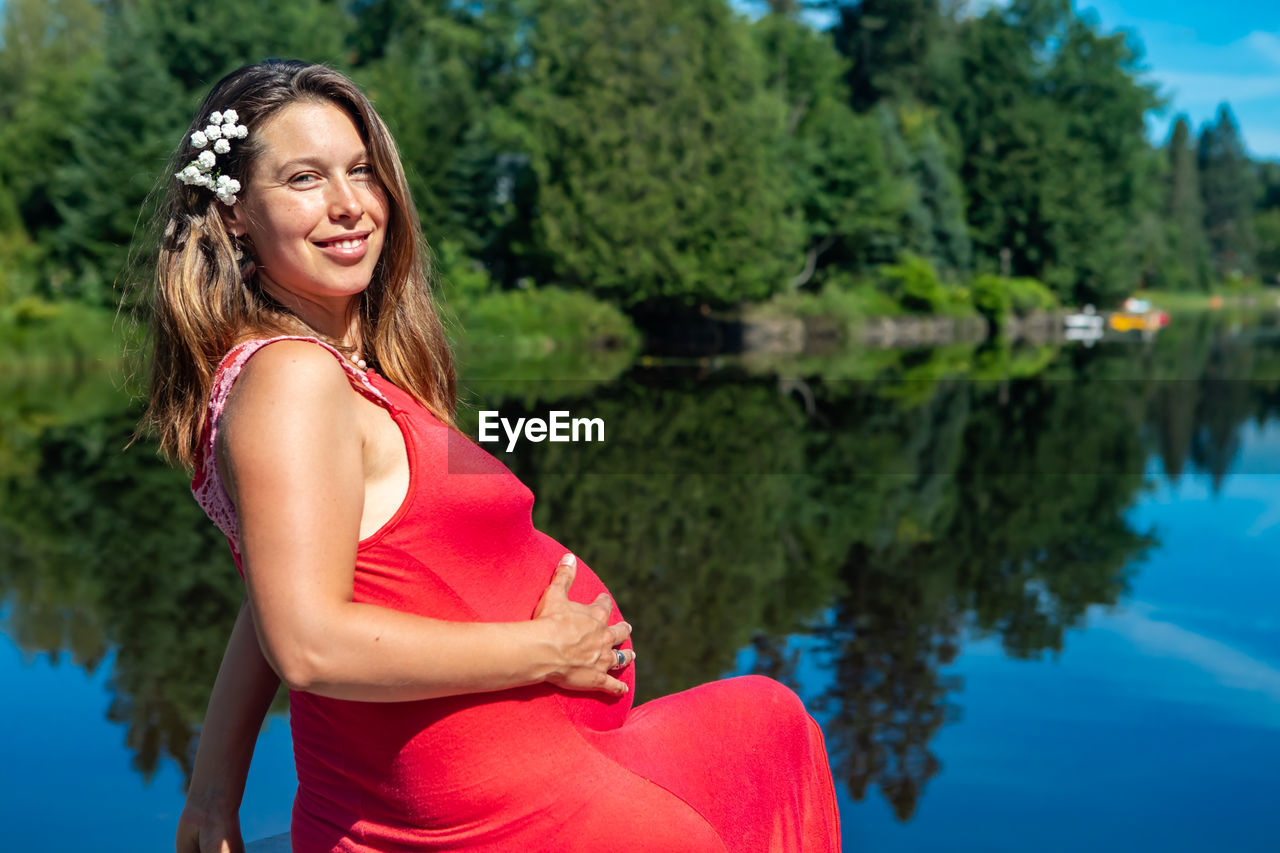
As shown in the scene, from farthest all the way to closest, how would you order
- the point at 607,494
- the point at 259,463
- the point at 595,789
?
the point at 607,494
the point at 595,789
the point at 259,463

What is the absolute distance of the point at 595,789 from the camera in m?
1.69

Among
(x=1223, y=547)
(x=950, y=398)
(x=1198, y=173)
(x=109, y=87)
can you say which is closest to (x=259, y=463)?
(x=1223, y=547)

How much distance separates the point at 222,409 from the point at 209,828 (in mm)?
793

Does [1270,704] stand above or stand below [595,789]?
below

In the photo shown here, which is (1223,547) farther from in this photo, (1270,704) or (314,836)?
(314,836)

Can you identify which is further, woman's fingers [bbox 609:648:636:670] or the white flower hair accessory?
woman's fingers [bbox 609:648:636:670]

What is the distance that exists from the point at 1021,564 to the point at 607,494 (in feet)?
12.8

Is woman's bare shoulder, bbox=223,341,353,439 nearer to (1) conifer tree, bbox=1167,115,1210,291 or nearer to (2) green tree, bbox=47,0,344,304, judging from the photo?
(2) green tree, bbox=47,0,344,304

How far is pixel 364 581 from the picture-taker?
1.59 metres

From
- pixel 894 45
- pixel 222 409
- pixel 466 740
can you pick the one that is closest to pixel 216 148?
pixel 222 409

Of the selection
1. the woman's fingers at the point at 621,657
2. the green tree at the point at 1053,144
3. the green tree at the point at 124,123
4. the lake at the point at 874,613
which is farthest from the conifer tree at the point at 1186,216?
the woman's fingers at the point at 621,657

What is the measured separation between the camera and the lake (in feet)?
14.7

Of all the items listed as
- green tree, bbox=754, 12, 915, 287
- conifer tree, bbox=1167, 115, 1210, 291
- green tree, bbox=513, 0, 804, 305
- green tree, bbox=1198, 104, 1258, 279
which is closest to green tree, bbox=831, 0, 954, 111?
green tree, bbox=754, 12, 915, 287

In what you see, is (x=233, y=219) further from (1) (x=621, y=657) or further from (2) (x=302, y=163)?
(1) (x=621, y=657)
